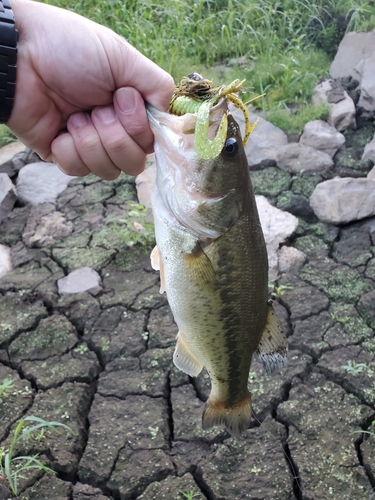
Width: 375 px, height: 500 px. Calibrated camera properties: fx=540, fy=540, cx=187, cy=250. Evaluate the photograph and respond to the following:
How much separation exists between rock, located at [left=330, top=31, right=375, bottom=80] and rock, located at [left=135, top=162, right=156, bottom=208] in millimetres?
2447

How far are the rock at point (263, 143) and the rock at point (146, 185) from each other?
2.89 feet

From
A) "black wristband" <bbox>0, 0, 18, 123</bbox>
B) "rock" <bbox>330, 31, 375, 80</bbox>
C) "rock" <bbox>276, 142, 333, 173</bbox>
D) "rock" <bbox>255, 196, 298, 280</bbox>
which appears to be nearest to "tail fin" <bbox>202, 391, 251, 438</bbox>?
"black wristband" <bbox>0, 0, 18, 123</bbox>

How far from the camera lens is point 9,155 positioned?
5.17m

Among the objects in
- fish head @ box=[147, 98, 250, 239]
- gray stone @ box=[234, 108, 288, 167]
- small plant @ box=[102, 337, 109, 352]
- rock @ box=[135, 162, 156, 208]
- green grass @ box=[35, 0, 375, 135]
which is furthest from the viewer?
green grass @ box=[35, 0, 375, 135]

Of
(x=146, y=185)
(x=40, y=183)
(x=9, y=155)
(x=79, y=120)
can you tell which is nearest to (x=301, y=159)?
(x=146, y=185)

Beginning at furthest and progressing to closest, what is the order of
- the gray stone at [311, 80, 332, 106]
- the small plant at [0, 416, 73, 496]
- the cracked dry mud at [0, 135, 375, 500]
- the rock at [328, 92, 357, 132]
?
the gray stone at [311, 80, 332, 106]
the rock at [328, 92, 357, 132]
the cracked dry mud at [0, 135, 375, 500]
the small plant at [0, 416, 73, 496]

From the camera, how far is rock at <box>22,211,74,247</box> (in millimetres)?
4309

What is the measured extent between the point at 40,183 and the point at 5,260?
95cm

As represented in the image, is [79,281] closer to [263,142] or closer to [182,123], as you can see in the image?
[263,142]

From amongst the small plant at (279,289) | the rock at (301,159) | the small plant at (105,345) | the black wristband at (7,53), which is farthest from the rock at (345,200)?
the black wristband at (7,53)

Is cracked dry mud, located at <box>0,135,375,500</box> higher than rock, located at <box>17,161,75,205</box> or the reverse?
higher

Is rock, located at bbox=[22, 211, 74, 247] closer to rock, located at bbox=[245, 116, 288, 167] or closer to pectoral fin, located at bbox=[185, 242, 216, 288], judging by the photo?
rock, located at bbox=[245, 116, 288, 167]

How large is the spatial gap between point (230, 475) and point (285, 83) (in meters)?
4.15

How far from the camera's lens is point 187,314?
1.92 metres
